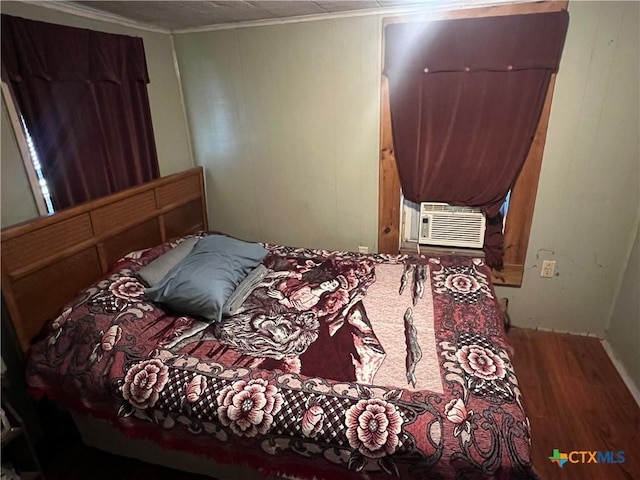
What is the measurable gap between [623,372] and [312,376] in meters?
1.89

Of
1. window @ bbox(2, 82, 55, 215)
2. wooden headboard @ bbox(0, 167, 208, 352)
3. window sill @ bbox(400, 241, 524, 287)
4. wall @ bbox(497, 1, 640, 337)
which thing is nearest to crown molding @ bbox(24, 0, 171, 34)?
window @ bbox(2, 82, 55, 215)

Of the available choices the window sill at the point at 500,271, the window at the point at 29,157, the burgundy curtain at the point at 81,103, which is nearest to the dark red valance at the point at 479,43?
the window sill at the point at 500,271

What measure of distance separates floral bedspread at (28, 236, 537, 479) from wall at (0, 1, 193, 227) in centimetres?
54

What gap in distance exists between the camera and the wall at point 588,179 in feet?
6.41

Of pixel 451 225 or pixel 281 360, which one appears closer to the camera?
pixel 281 360

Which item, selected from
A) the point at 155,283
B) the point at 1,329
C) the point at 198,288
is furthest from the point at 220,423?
the point at 1,329

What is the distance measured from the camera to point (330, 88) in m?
2.43

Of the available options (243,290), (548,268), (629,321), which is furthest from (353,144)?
(629,321)

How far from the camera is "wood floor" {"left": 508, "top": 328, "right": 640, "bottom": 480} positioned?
169 centimetres

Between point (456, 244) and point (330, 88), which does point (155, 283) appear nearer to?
point (330, 88)

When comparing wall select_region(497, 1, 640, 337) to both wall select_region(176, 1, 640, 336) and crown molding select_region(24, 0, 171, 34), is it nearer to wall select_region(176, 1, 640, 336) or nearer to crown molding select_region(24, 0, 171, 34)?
wall select_region(176, 1, 640, 336)

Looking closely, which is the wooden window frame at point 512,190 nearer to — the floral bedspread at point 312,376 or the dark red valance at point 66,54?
the floral bedspread at point 312,376

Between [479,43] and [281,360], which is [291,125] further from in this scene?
[281,360]

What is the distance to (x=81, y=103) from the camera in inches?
76.1
